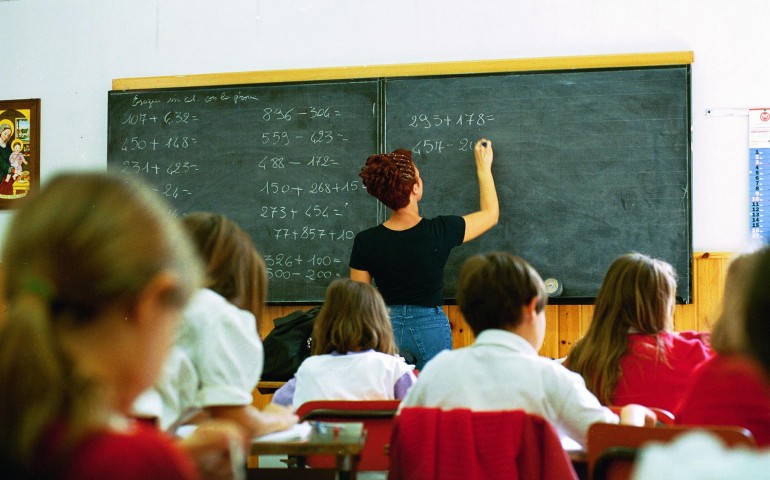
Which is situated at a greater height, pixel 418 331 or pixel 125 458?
pixel 125 458

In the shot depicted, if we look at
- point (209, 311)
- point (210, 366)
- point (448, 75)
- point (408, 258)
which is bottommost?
point (210, 366)

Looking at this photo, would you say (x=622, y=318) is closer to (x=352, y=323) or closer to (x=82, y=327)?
(x=352, y=323)

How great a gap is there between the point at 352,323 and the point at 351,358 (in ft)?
0.40

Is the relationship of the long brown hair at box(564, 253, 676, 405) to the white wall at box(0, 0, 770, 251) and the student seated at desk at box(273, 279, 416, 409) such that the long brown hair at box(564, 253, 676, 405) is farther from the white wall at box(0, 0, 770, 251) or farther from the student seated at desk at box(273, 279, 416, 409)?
the white wall at box(0, 0, 770, 251)

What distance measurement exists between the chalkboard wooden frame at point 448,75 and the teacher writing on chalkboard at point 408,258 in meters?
0.43

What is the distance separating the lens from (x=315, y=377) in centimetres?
286

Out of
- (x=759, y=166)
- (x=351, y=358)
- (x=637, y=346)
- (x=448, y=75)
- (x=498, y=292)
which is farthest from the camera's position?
(x=448, y=75)

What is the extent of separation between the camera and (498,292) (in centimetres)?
213

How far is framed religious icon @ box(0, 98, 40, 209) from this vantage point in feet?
16.4

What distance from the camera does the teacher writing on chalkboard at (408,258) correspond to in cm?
383

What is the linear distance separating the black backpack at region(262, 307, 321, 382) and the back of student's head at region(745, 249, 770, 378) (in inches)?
124

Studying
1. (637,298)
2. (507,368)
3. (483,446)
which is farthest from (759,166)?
(483,446)

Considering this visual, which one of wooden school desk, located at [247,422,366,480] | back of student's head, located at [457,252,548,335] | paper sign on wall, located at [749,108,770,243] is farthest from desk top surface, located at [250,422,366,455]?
paper sign on wall, located at [749,108,770,243]

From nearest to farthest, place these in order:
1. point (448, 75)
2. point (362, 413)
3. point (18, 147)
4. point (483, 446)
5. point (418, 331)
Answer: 1. point (483, 446)
2. point (362, 413)
3. point (418, 331)
4. point (448, 75)
5. point (18, 147)
